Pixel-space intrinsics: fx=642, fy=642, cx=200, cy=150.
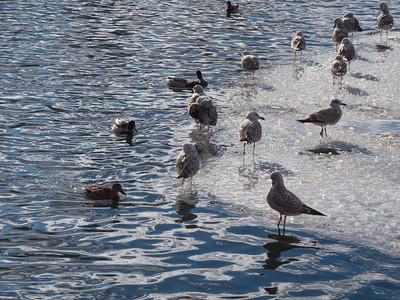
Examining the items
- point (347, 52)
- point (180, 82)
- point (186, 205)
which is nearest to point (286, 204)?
point (186, 205)

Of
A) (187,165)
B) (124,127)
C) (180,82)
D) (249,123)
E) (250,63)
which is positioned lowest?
(187,165)

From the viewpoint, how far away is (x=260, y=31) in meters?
32.4

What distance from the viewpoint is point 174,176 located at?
15.1 metres

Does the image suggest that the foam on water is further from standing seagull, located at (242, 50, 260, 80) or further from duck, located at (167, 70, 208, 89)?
duck, located at (167, 70, 208, 89)

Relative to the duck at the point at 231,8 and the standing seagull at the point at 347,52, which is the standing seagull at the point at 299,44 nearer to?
the standing seagull at the point at 347,52

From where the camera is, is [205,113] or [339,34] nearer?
[205,113]

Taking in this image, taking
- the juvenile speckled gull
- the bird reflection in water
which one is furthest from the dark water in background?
the juvenile speckled gull

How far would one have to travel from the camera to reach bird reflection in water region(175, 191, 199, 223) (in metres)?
12.7

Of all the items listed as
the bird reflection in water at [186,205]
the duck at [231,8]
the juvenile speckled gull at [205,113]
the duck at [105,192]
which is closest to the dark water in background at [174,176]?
the bird reflection in water at [186,205]

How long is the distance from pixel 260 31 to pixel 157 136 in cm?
1596

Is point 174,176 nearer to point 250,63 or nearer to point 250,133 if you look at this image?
point 250,133

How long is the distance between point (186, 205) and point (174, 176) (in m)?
1.84

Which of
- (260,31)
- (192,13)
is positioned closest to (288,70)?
(260,31)

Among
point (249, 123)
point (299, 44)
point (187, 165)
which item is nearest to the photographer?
point (187, 165)
